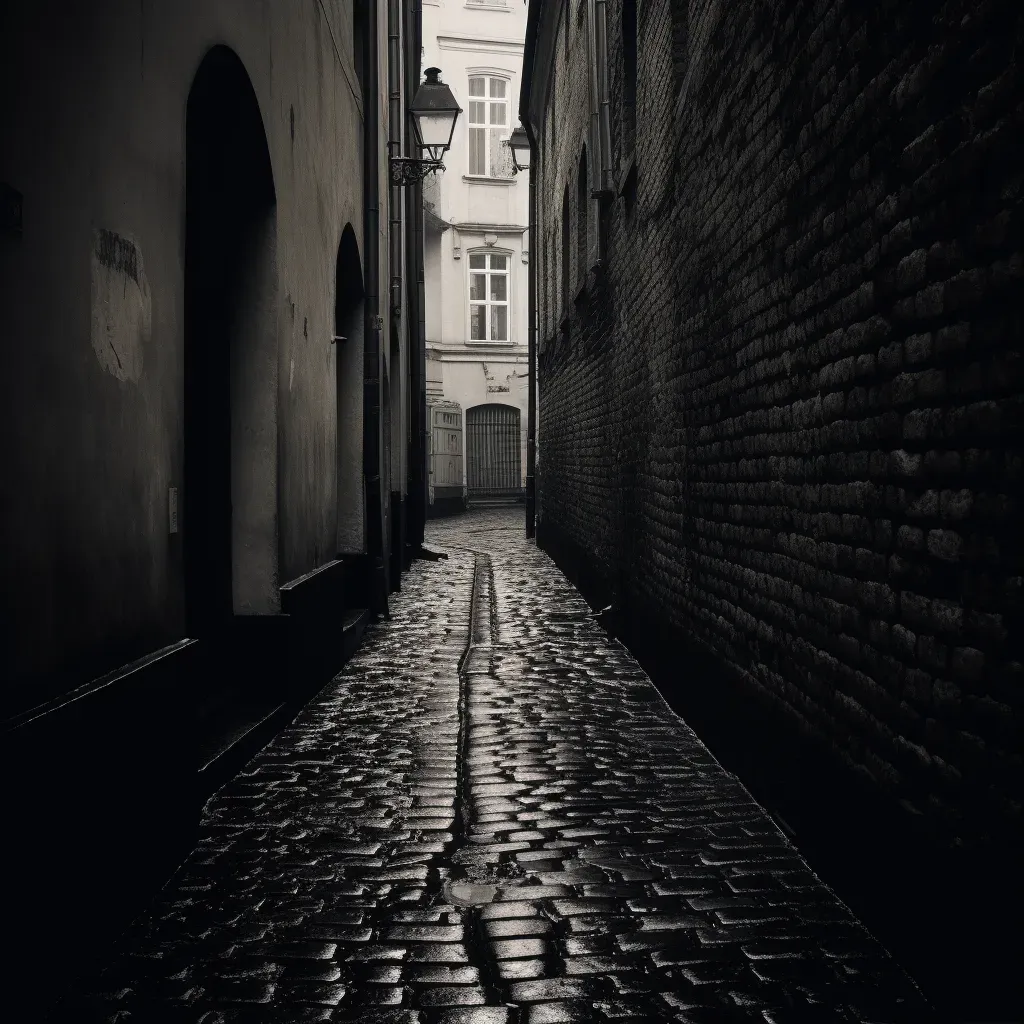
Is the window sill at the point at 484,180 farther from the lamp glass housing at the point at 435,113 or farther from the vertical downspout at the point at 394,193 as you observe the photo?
the lamp glass housing at the point at 435,113

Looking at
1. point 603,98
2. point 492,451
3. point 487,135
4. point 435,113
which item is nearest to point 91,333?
point 603,98

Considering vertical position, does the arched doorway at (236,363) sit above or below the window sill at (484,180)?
below

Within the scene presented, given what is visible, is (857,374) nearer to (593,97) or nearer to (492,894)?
(492,894)

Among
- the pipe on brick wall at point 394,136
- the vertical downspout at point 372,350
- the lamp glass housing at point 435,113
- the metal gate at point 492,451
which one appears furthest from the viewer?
the metal gate at point 492,451

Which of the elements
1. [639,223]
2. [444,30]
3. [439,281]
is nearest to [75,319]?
[639,223]

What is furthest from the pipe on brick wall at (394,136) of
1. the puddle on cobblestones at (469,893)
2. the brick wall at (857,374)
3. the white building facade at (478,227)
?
the white building facade at (478,227)

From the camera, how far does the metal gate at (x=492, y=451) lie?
102 ft

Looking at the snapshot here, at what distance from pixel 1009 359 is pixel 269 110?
4680 millimetres

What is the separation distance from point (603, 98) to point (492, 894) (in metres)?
8.32

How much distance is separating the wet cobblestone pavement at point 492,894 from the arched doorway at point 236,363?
0.91m

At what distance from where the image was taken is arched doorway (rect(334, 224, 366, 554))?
985cm

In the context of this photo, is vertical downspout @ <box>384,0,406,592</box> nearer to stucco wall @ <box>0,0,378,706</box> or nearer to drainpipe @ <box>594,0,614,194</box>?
drainpipe @ <box>594,0,614,194</box>

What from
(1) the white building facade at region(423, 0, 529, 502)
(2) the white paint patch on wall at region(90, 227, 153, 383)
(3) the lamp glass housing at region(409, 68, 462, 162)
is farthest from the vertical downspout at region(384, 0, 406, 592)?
(1) the white building facade at region(423, 0, 529, 502)

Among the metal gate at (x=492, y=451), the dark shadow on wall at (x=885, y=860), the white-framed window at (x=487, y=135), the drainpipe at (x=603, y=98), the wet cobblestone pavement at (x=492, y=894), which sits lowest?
the wet cobblestone pavement at (x=492, y=894)
